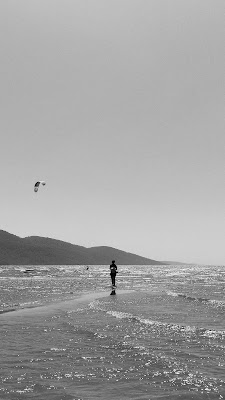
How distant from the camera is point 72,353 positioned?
12.0m

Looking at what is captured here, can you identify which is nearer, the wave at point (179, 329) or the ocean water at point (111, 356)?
the ocean water at point (111, 356)

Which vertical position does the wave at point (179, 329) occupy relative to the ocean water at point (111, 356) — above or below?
above

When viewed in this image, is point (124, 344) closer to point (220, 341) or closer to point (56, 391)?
point (220, 341)

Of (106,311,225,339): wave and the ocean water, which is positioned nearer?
the ocean water

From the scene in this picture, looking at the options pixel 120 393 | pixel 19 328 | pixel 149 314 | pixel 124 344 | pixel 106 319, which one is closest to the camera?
pixel 120 393

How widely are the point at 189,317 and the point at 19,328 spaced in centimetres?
826

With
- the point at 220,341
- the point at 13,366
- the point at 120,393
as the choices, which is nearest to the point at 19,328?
the point at 13,366

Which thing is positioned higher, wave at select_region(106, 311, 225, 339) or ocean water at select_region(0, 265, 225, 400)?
wave at select_region(106, 311, 225, 339)

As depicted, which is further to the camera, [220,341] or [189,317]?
[189,317]

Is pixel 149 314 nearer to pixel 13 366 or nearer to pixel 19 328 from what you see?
pixel 19 328

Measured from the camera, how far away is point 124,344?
43.7ft

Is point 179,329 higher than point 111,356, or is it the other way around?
point 179,329

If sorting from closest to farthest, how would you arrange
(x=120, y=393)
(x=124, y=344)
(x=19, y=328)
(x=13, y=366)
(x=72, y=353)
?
(x=120, y=393) < (x=13, y=366) < (x=72, y=353) < (x=124, y=344) < (x=19, y=328)

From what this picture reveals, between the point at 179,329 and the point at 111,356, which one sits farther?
the point at 179,329
